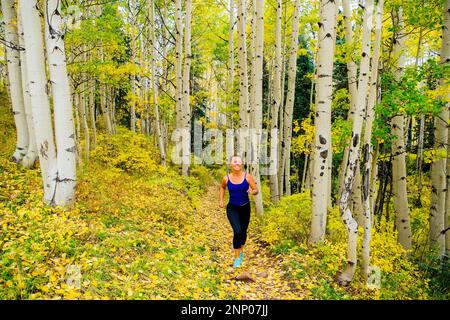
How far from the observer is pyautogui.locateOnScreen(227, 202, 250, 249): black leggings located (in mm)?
5435

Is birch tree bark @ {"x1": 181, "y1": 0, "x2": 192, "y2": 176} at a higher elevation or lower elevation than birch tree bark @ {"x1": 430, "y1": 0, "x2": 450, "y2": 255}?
higher

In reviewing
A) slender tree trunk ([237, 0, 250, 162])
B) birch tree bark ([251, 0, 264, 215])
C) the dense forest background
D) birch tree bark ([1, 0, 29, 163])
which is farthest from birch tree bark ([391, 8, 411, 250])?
birch tree bark ([1, 0, 29, 163])

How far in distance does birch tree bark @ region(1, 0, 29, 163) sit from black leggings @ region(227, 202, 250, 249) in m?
5.86

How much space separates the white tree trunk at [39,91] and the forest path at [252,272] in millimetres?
3470

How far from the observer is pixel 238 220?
18.1 feet

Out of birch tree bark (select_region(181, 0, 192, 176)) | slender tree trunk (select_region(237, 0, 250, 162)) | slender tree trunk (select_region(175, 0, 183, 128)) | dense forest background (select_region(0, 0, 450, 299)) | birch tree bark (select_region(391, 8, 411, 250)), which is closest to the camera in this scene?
dense forest background (select_region(0, 0, 450, 299))

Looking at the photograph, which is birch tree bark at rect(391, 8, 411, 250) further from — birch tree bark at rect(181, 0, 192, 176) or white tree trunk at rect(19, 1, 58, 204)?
white tree trunk at rect(19, 1, 58, 204)

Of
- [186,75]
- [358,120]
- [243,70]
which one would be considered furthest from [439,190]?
[186,75]

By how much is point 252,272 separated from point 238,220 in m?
1.08

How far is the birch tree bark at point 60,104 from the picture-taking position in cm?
538

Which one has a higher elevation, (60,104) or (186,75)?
(186,75)

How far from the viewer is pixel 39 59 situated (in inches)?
219

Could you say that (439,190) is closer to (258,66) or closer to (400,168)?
(400,168)

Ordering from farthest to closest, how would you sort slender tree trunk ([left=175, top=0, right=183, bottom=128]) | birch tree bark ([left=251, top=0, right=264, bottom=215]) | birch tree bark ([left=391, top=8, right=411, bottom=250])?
slender tree trunk ([left=175, top=0, right=183, bottom=128]) < birch tree bark ([left=251, top=0, right=264, bottom=215]) < birch tree bark ([left=391, top=8, right=411, bottom=250])
